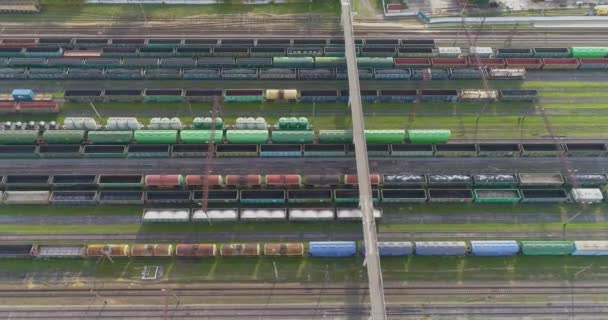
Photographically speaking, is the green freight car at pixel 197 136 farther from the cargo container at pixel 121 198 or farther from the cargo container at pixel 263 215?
the cargo container at pixel 263 215

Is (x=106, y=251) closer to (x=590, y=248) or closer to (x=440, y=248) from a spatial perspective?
(x=440, y=248)

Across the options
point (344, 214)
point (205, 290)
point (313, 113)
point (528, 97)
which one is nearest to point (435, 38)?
point (528, 97)

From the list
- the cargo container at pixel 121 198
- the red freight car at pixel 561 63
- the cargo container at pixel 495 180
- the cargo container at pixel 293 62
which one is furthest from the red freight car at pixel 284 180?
the red freight car at pixel 561 63

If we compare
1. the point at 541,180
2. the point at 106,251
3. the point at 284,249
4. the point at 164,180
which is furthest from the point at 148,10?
the point at 541,180

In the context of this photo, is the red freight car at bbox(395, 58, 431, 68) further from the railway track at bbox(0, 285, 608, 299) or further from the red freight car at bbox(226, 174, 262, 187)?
the railway track at bbox(0, 285, 608, 299)

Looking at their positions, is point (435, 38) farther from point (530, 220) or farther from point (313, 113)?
point (530, 220)
